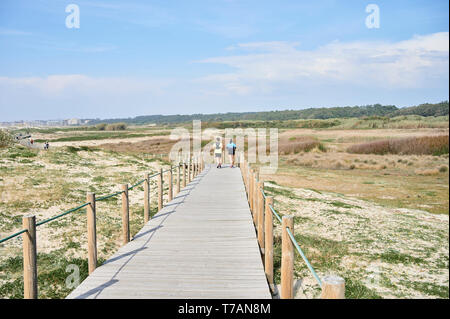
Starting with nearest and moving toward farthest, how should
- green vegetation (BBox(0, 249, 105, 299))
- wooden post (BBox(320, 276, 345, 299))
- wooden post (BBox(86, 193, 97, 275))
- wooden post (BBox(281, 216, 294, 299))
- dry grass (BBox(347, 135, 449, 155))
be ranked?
1. wooden post (BBox(320, 276, 345, 299))
2. wooden post (BBox(281, 216, 294, 299))
3. wooden post (BBox(86, 193, 97, 275))
4. green vegetation (BBox(0, 249, 105, 299))
5. dry grass (BBox(347, 135, 449, 155))

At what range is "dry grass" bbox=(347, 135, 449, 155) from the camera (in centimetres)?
4044

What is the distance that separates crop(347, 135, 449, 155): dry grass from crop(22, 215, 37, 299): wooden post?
42.8 meters

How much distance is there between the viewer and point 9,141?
23984mm

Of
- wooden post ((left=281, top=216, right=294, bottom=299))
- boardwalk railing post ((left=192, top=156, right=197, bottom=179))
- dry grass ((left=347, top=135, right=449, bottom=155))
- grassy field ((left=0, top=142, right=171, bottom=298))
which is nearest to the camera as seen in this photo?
wooden post ((left=281, top=216, right=294, bottom=299))

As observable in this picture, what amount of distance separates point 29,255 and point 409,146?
44251 millimetres

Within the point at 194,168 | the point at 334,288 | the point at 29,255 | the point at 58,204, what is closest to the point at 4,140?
the point at 194,168

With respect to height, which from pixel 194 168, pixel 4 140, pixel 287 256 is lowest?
pixel 194 168

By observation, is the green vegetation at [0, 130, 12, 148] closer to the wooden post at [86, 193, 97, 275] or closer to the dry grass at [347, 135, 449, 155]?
the wooden post at [86, 193, 97, 275]

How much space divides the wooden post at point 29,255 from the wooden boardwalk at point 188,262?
1.90ft

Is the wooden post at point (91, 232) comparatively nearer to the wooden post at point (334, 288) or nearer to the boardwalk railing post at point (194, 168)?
the wooden post at point (334, 288)

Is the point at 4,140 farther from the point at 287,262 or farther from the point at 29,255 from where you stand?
the point at 287,262

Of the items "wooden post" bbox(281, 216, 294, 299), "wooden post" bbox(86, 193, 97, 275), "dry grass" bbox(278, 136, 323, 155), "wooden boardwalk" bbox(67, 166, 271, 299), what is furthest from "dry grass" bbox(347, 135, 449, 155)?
"wooden post" bbox(86, 193, 97, 275)

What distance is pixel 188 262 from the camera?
576cm

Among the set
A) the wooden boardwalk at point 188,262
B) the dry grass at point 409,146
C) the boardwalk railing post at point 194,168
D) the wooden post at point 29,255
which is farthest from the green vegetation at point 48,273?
the dry grass at point 409,146
